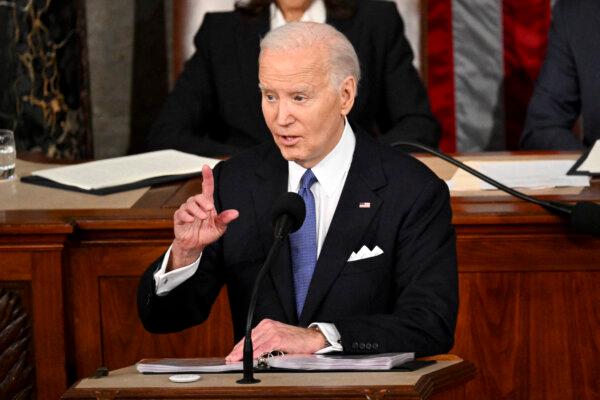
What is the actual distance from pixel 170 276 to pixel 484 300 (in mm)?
837

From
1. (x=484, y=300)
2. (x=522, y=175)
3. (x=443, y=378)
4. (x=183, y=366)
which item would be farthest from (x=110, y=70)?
(x=443, y=378)

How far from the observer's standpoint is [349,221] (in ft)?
8.25

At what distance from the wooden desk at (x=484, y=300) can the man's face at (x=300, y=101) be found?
0.56 meters

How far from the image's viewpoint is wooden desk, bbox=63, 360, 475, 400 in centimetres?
186

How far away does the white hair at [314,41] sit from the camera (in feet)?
7.87

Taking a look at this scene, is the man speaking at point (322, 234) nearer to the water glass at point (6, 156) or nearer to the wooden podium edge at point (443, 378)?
the wooden podium edge at point (443, 378)

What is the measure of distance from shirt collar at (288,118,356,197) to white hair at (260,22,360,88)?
158 mm

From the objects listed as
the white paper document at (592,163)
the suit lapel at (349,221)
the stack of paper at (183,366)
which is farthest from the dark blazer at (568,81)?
the stack of paper at (183,366)

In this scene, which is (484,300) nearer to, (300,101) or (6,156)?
(300,101)

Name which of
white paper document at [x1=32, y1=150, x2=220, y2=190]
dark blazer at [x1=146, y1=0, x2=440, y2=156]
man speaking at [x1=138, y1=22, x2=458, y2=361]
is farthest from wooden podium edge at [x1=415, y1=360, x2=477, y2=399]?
dark blazer at [x1=146, y1=0, x2=440, y2=156]

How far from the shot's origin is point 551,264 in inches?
115

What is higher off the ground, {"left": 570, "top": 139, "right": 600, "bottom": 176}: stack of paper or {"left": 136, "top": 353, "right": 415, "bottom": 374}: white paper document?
{"left": 570, "top": 139, "right": 600, "bottom": 176}: stack of paper

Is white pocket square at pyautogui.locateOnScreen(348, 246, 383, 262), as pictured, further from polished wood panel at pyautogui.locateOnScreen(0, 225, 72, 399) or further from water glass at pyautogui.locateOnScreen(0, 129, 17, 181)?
water glass at pyautogui.locateOnScreen(0, 129, 17, 181)

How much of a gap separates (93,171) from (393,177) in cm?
114
